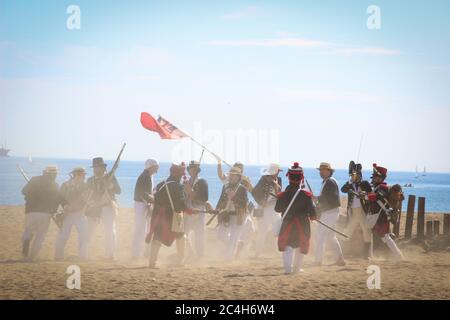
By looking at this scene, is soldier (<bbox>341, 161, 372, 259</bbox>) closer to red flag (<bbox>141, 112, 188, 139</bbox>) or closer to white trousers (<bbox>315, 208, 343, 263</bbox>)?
white trousers (<bbox>315, 208, 343, 263</bbox>)

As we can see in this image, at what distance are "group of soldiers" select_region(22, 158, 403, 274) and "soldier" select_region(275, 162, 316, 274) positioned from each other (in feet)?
0.06

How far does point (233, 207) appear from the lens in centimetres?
1432

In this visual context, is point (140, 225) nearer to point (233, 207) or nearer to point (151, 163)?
point (151, 163)

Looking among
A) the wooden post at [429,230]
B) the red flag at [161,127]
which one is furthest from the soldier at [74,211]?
the wooden post at [429,230]

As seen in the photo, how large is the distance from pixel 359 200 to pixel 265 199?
233cm

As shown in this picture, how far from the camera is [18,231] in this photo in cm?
1955

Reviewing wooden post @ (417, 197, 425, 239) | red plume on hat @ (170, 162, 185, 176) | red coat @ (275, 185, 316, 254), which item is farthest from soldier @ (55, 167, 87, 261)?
wooden post @ (417, 197, 425, 239)

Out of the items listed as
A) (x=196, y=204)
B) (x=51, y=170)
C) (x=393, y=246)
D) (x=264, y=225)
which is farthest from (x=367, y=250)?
(x=51, y=170)

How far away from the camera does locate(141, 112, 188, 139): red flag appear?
1477cm

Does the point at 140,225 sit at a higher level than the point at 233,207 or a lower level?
lower

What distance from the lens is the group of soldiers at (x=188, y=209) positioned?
1257 centimetres

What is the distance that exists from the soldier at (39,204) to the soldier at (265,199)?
470cm
